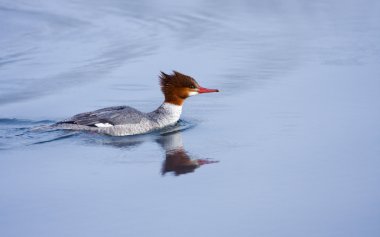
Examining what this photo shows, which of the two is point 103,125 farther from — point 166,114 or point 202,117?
point 202,117

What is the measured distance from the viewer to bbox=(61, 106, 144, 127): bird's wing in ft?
33.2

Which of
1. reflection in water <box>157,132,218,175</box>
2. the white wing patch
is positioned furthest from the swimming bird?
reflection in water <box>157,132,218,175</box>

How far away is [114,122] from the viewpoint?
1024 cm

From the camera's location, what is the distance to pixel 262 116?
409 inches

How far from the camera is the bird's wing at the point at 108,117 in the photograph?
1012 cm

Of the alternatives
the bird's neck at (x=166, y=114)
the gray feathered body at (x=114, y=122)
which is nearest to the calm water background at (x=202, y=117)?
the gray feathered body at (x=114, y=122)

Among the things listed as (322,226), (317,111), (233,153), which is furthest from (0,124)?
(322,226)

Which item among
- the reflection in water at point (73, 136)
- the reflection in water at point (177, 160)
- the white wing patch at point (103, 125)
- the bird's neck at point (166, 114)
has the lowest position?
the reflection in water at point (177, 160)

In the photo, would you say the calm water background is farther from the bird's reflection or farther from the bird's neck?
the bird's neck

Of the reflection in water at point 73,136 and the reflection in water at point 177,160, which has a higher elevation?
the reflection in water at point 73,136

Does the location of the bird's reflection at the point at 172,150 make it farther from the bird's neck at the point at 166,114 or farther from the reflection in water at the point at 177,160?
the bird's neck at the point at 166,114

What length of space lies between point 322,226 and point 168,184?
170 cm

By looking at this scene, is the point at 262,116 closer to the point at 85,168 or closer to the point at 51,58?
the point at 85,168

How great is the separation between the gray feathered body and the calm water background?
0.61 ft
